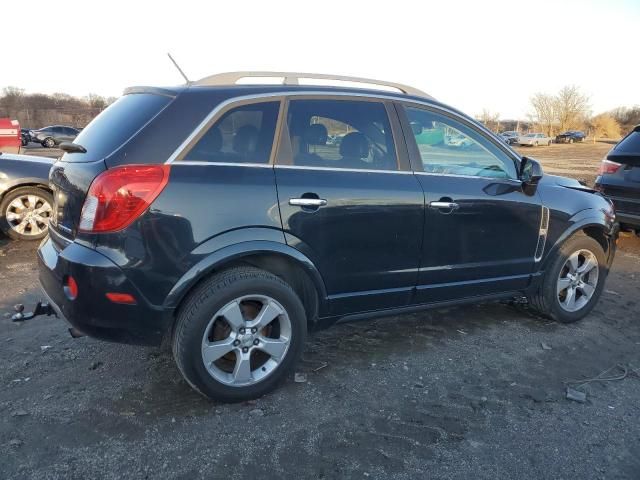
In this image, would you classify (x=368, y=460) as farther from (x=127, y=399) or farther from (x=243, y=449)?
(x=127, y=399)

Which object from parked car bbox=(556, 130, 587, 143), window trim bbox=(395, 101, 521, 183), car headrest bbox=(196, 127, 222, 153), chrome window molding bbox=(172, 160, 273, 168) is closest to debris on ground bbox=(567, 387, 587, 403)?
window trim bbox=(395, 101, 521, 183)

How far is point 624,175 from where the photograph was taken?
628cm

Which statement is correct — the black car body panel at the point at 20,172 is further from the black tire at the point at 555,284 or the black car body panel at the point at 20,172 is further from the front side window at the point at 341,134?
the black tire at the point at 555,284

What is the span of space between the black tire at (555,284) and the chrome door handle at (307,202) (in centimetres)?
222

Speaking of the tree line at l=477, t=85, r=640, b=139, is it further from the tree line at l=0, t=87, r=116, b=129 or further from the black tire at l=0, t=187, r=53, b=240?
the black tire at l=0, t=187, r=53, b=240

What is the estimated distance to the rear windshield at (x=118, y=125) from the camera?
272 cm

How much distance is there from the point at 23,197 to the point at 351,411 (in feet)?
17.6

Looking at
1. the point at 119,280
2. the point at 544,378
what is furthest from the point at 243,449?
the point at 544,378

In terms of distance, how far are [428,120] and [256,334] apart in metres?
1.92

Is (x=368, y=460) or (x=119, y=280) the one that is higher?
(x=119, y=280)

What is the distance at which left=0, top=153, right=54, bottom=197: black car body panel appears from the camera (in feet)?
20.0

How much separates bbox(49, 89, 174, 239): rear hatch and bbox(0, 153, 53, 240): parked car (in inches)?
144

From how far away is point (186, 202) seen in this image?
8.59ft

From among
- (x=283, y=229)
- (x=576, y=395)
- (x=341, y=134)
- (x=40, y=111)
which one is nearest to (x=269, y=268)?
(x=283, y=229)
